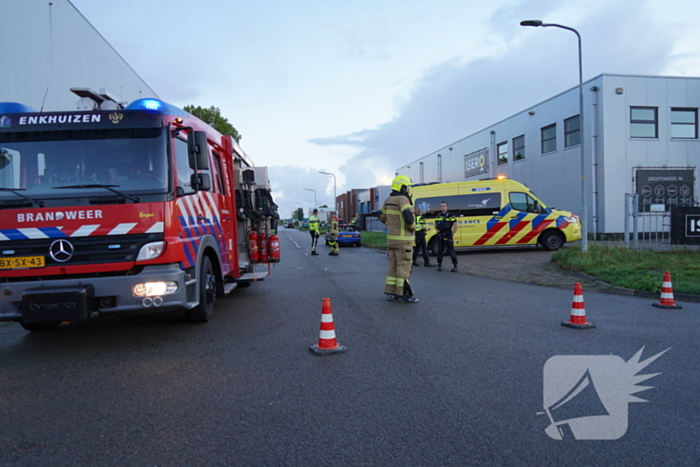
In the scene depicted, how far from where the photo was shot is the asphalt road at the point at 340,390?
315cm

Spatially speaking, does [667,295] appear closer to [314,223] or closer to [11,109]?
[11,109]

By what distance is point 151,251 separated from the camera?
17.9ft

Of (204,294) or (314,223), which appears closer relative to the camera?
(204,294)

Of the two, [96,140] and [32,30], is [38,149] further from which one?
[32,30]

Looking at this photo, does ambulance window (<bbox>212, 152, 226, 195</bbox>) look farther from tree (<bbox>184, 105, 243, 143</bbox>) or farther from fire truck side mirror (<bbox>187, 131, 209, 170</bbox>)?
tree (<bbox>184, 105, 243, 143</bbox>)

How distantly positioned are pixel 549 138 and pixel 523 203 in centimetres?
837

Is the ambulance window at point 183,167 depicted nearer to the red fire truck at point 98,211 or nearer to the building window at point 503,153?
the red fire truck at point 98,211

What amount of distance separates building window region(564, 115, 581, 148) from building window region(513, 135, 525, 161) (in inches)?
152

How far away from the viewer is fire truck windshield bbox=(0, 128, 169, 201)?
551 cm

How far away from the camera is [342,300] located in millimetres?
8859

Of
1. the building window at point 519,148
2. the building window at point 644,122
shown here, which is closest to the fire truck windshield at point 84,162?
the building window at point 644,122

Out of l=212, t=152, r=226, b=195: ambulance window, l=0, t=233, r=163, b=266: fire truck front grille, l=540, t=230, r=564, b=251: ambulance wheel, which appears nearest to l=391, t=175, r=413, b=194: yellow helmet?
l=212, t=152, r=226, b=195: ambulance window

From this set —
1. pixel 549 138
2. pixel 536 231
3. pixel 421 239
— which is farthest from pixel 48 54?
pixel 549 138

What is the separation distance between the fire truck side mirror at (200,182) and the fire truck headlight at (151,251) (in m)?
0.95
